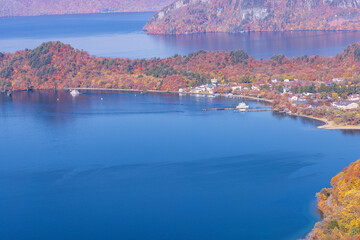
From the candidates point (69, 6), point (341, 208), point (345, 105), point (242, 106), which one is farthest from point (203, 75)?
point (69, 6)

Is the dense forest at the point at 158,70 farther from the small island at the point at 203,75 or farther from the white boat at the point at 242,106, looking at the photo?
the white boat at the point at 242,106

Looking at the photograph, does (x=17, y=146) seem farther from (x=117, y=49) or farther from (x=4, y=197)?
(x=117, y=49)

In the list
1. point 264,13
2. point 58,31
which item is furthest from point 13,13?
point 264,13

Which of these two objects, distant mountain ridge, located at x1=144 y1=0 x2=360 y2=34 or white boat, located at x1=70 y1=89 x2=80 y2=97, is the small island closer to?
white boat, located at x1=70 y1=89 x2=80 y2=97

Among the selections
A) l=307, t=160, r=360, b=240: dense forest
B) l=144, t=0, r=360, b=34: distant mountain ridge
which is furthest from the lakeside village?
l=144, t=0, r=360, b=34: distant mountain ridge

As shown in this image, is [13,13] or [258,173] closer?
[258,173]

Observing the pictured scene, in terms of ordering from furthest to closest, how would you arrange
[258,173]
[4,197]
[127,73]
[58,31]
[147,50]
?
[58,31]
[147,50]
[127,73]
[258,173]
[4,197]

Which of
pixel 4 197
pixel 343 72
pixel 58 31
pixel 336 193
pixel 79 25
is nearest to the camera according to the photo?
pixel 336 193
